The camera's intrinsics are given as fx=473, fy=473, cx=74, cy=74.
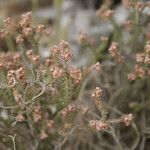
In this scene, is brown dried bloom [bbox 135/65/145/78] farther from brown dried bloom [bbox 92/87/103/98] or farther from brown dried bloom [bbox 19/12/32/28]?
brown dried bloom [bbox 19/12/32/28]

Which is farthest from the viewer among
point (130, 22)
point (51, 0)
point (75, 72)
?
point (51, 0)

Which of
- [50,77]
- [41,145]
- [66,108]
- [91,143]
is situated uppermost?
[50,77]

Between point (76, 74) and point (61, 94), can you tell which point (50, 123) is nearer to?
point (61, 94)

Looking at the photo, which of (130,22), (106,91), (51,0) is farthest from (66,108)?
(51,0)

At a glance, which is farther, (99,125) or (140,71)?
(140,71)

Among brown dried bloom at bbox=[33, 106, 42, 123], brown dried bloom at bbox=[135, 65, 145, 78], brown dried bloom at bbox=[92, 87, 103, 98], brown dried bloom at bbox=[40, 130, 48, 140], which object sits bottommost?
brown dried bloom at bbox=[40, 130, 48, 140]

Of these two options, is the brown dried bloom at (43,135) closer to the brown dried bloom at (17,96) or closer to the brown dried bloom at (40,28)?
the brown dried bloom at (17,96)

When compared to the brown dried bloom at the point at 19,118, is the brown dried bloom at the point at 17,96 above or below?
above

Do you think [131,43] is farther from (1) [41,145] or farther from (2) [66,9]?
(2) [66,9]

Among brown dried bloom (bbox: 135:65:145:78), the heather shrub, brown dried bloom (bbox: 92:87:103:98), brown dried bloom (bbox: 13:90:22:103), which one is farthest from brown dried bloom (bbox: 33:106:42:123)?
brown dried bloom (bbox: 135:65:145:78)

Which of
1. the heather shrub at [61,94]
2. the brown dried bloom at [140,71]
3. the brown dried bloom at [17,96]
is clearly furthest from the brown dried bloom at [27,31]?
the brown dried bloom at [140,71]

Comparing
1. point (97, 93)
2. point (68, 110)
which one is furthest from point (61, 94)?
point (97, 93)
